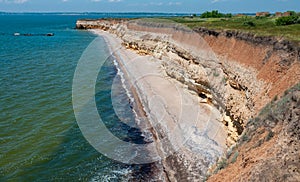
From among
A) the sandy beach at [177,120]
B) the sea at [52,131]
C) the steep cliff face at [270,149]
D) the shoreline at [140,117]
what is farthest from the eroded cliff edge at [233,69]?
the sea at [52,131]

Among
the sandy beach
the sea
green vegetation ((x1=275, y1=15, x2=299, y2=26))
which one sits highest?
green vegetation ((x1=275, y1=15, x2=299, y2=26))

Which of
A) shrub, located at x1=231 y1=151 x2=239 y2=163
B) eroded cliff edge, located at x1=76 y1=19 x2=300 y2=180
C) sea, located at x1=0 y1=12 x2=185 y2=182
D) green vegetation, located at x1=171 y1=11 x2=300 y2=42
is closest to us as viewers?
shrub, located at x1=231 y1=151 x2=239 y2=163

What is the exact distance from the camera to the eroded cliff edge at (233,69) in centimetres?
1644

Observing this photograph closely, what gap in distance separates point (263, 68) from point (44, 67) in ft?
123

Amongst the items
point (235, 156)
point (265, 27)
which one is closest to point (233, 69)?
point (265, 27)

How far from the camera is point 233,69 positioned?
21781 mm

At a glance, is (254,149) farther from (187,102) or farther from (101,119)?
(101,119)

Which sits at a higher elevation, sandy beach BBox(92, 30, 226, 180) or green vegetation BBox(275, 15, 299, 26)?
green vegetation BBox(275, 15, 299, 26)

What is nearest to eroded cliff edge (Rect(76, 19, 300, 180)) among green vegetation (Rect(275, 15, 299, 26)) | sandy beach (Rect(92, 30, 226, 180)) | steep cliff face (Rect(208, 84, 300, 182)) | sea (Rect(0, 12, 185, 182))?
sandy beach (Rect(92, 30, 226, 180))

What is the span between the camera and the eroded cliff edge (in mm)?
16438

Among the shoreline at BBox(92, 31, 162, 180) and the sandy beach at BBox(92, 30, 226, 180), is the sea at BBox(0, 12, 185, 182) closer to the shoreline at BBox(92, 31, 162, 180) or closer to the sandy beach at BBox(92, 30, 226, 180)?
the shoreline at BBox(92, 31, 162, 180)

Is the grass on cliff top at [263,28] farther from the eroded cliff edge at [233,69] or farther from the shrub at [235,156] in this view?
the shrub at [235,156]

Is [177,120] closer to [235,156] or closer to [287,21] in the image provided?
[235,156]

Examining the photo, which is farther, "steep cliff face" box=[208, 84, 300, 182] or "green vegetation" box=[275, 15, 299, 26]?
"green vegetation" box=[275, 15, 299, 26]
